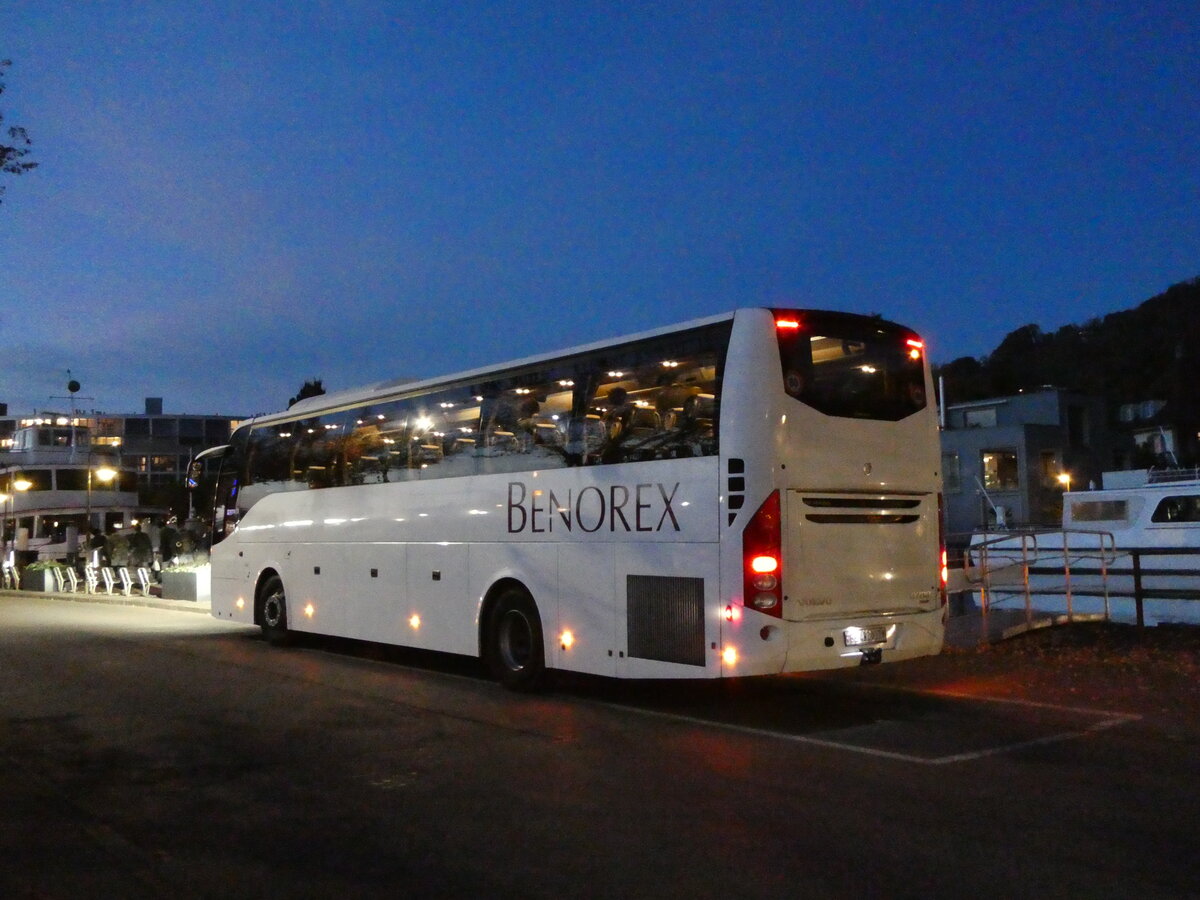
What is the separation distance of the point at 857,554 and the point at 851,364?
1.72 metres

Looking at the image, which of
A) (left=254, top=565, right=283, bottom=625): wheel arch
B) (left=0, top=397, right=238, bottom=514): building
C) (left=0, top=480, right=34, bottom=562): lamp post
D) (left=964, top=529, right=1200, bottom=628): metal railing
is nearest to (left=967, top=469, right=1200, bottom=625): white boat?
(left=964, top=529, right=1200, bottom=628): metal railing

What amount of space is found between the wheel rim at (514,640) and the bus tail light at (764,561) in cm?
313

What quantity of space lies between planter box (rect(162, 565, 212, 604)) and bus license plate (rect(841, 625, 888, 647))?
21117 millimetres

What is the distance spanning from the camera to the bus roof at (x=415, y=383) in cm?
1009

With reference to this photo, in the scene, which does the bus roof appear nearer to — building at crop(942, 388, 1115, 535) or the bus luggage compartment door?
the bus luggage compartment door

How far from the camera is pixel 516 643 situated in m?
11.8

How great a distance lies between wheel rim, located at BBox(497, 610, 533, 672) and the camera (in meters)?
11.5

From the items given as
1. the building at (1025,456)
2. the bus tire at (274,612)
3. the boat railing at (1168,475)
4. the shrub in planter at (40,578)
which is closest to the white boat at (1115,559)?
the boat railing at (1168,475)

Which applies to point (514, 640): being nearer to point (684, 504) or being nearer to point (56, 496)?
point (684, 504)

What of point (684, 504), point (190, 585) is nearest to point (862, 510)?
point (684, 504)

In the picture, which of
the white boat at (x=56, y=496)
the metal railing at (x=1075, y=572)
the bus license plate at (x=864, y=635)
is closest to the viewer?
the bus license plate at (x=864, y=635)

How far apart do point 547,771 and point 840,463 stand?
3781 millimetres

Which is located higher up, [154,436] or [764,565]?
[154,436]

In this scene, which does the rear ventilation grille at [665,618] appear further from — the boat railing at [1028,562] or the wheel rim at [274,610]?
the wheel rim at [274,610]
